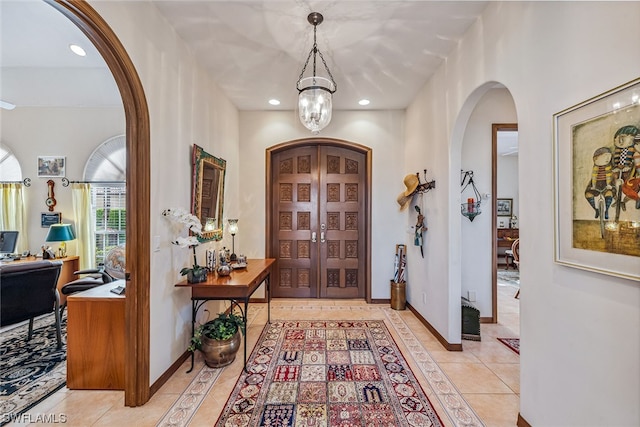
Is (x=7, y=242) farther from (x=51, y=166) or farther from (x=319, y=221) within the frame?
(x=319, y=221)

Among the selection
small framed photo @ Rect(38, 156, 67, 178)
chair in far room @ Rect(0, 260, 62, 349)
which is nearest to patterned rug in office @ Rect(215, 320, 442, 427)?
chair in far room @ Rect(0, 260, 62, 349)

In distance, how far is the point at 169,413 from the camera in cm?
195

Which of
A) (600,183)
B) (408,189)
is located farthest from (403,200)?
(600,183)

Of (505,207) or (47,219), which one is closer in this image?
(47,219)

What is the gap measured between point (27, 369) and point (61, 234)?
7.72ft

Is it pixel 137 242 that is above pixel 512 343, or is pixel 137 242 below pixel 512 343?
above

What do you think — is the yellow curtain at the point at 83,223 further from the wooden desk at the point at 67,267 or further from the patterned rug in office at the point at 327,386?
the patterned rug in office at the point at 327,386

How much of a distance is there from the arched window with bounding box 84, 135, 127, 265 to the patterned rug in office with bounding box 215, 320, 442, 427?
3461 millimetres

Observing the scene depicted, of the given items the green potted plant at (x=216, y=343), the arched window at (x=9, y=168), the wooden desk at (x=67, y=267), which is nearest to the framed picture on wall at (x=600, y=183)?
the green potted plant at (x=216, y=343)

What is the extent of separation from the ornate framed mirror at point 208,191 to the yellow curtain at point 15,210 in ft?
11.4

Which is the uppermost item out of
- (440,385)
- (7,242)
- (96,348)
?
(7,242)

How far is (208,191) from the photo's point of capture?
10.5 ft

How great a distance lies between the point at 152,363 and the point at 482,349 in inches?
123

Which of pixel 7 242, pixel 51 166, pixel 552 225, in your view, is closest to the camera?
pixel 552 225
